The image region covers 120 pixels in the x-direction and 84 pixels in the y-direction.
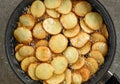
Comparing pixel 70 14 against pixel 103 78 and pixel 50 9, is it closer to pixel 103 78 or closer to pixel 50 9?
pixel 50 9

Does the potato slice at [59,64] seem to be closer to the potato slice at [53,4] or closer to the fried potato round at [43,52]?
the fried potato round at [43,52]

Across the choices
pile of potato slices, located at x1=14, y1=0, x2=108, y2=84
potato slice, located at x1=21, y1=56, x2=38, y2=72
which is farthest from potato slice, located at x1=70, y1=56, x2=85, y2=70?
potato slice, located at x1=21, y1=56, x2=38, y2=72

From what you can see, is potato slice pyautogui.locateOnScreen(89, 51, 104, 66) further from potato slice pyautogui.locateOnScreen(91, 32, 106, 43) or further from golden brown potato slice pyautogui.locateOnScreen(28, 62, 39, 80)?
golden brown potato slice pyautogui.locateOnScreen(28, 62, 39, 80)

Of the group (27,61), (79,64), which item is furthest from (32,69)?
(79,64)

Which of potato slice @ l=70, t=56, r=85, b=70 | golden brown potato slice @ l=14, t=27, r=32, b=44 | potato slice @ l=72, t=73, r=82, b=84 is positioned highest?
golden brown potato slice @ l=14, t=27, r=32, b=44

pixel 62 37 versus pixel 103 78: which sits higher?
pixel 62 37

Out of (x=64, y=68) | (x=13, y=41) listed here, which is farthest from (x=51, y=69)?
(x=13, y=41)
